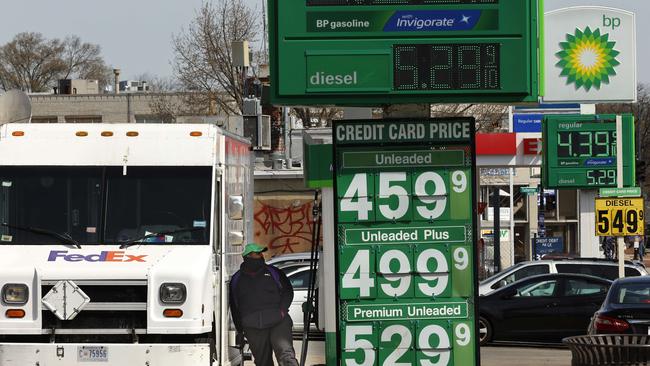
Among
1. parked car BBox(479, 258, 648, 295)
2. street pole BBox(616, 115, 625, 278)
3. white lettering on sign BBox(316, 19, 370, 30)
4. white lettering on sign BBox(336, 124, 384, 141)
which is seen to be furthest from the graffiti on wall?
white lettering on sign BBox(316, 19, 370, 30)

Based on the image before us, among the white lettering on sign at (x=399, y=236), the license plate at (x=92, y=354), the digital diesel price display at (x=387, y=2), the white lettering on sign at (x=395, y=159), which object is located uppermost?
the digital diesel price display at (x=387, y=2)

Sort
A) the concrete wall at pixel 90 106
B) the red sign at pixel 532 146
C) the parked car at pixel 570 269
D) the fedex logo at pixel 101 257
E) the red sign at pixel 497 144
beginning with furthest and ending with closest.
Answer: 1. the concrete wall at pixel 90 106
2. the red sign at pixel 532 146
3. the red sign at pixel 497 144
4. the parked car at pixel 570 269
5. the fedex logo at pixel 101 257

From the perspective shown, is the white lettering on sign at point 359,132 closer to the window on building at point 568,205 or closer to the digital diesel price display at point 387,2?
the digital diesel price display at point 387,2

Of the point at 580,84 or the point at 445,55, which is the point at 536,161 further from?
the point at 445,55

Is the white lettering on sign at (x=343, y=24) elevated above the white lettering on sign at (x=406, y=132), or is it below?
above

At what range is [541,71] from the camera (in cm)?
1204

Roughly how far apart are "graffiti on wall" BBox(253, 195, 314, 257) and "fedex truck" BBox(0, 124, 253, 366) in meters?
21.0

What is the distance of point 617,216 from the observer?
985 inches

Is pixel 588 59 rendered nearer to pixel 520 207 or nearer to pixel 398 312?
pixel 398 312

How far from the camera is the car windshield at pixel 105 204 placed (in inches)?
511

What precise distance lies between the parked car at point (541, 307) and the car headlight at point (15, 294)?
1143 centimetres

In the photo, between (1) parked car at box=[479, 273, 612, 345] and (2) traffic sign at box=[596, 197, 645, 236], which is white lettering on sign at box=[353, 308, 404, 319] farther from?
(2) traffic sign at box=[596, 197, 645, 236]

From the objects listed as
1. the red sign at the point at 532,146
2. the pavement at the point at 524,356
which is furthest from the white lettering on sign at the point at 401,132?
the red sign at the point at 532,146

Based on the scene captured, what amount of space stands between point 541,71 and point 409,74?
1.36 meters
